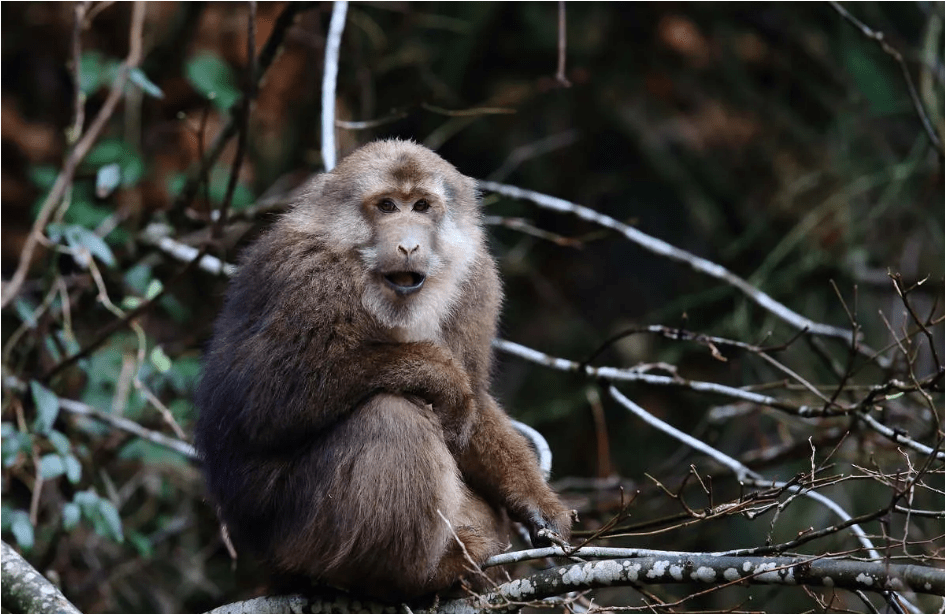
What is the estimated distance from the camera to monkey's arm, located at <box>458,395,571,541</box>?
12.5 feet

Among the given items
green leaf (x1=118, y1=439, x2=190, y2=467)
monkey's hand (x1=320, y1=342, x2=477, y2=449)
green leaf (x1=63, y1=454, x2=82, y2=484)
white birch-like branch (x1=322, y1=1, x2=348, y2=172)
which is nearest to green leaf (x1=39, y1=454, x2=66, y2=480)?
green leaf (x1=63, y1=454, x2=82, y2=484)

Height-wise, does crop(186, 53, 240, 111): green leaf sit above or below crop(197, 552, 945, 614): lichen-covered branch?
above

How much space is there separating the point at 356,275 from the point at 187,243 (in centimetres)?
237

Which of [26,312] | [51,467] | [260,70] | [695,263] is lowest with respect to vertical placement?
[51,467]

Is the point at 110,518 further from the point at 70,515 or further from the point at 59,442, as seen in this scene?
the point at 59,442

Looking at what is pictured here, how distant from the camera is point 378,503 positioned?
136 inches

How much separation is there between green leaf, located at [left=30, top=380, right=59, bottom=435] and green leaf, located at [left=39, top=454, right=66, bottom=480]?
0.20 m

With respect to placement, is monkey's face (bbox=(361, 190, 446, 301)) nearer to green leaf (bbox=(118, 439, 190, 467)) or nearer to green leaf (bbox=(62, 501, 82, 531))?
green leaf (bbox=(62, 501, 82, 531))

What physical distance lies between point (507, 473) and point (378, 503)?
0.62 meters

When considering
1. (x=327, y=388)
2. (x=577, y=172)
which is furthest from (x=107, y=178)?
(x=577, y=172)

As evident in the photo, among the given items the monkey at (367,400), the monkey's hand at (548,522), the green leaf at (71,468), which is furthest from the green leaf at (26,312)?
the monkey's hand at (548,522)

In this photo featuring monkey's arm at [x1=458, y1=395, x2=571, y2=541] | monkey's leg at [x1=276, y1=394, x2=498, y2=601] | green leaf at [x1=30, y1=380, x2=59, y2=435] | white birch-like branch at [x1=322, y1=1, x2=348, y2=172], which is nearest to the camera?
monkey's leg at [x1=276, y1=394, x2=498, y2=601]

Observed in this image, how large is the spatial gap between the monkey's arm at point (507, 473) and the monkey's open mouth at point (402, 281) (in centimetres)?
56

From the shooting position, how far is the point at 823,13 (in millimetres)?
8461
